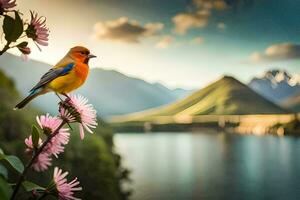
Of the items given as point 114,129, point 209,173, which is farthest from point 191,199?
point 114,129

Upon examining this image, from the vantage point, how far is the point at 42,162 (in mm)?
409

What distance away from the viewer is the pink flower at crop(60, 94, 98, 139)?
397 mm

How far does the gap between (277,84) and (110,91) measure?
1944mm

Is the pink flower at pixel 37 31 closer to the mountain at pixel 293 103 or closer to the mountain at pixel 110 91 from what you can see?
the mountain at pixel 110 91

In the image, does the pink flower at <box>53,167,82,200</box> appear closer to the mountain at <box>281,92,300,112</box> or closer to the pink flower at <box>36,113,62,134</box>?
the pink flower at <box>36,113,62,134</box>

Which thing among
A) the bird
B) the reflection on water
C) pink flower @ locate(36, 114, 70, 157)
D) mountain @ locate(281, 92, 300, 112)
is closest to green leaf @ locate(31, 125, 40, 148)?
pink flower @ locate(36, 114, 70, 157)

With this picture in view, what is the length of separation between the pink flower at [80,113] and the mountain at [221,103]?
5.20 m

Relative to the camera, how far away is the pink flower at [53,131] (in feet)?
1.31

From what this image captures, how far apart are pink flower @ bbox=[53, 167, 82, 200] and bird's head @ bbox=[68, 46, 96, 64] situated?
0.25m

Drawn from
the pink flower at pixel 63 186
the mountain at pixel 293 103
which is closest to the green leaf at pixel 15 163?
the pink flower at pixel 63 186

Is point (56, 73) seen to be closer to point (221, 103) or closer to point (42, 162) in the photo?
point (42, 162)

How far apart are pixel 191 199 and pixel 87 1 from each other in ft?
12.1

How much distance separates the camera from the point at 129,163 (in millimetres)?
7027

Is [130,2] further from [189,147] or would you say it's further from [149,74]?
[189,147]
